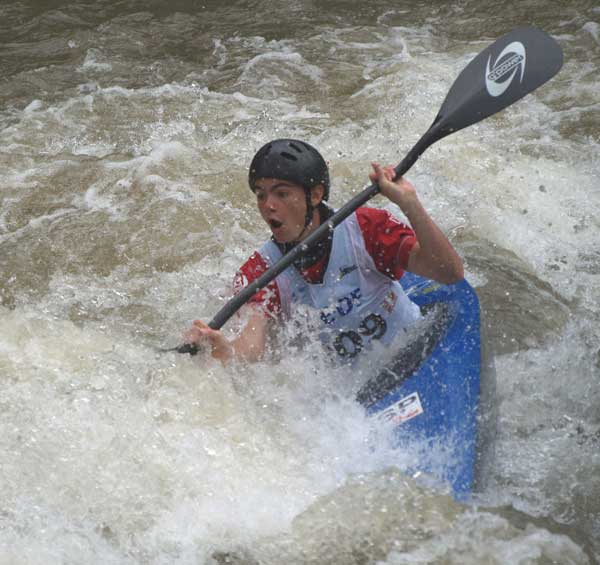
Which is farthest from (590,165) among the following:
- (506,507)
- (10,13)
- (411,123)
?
(10,13)

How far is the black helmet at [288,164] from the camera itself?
2.90m

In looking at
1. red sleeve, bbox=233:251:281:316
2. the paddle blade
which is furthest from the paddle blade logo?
red sleeve, bbox=233:251:281:316

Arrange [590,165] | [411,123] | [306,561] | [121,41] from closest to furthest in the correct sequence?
[306,561]
[590,165]
[411,123]
[121,41]

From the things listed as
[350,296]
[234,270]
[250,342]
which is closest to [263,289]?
[250,342]

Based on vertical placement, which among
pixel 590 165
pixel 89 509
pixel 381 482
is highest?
pixel 590 165

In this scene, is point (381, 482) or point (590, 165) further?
point (590, 165)

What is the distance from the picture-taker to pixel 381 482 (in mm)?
2951

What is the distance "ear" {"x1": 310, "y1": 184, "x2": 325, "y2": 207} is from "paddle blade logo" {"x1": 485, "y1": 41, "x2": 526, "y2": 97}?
100 cm

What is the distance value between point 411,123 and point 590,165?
129cm

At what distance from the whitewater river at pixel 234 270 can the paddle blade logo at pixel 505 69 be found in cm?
115

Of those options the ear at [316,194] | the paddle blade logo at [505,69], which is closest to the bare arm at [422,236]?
the ear at [316,194]

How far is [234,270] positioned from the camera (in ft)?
15.8

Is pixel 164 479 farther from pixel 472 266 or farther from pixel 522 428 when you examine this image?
pixel 472 266

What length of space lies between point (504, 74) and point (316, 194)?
1138mm
